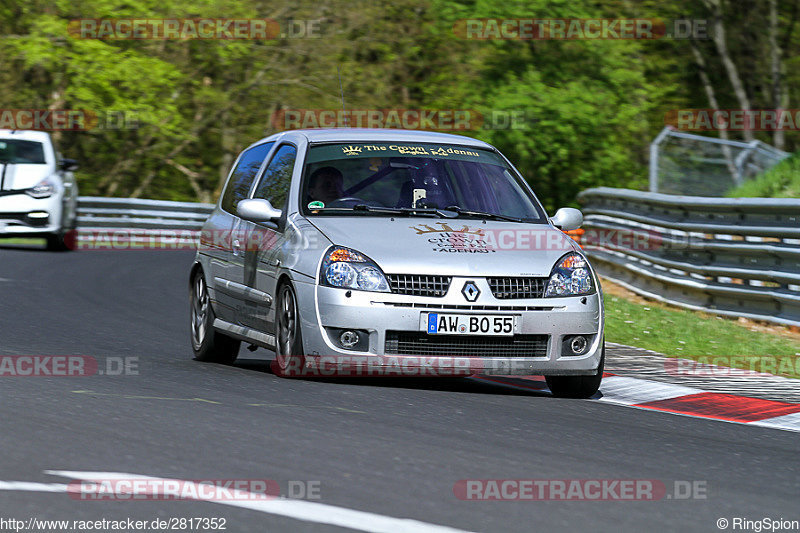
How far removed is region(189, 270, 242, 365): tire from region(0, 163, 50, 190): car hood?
11.3 metres

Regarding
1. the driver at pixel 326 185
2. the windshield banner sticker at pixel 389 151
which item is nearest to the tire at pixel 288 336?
the driver at pixel 326 185

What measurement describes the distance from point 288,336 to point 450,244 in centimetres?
113

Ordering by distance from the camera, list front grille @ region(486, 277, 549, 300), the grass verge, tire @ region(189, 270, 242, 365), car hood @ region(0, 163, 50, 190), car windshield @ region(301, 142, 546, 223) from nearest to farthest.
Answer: front grille @ region(486, 277, 549, 300)
car windshield @ region(301, 142, 546, 223)
tire @ region(189, 270, 242, 365)
the grass verge
car hood @ region(0, 163, 50, 190)

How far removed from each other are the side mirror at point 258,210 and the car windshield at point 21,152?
1320 cm

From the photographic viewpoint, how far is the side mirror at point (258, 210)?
8844 millimetres

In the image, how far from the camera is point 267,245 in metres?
8.99

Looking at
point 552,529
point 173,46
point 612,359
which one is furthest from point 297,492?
point 173,46

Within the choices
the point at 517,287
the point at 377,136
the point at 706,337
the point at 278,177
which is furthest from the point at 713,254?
the point at 517,287

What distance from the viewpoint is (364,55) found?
36719 mm

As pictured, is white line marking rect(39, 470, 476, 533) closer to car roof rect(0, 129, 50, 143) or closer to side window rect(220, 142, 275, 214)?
side window rect(220, 142, 275, 214)

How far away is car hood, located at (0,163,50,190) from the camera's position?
20.8m

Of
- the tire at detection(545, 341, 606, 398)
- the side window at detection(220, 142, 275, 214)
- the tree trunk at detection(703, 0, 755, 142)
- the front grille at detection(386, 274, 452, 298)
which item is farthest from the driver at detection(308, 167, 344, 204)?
the tree trunk at detection(703, 0, 755, 142)

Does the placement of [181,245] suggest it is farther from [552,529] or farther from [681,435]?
[552,529]

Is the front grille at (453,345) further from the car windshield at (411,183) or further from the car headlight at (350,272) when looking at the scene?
the car windshield at (411,183)
